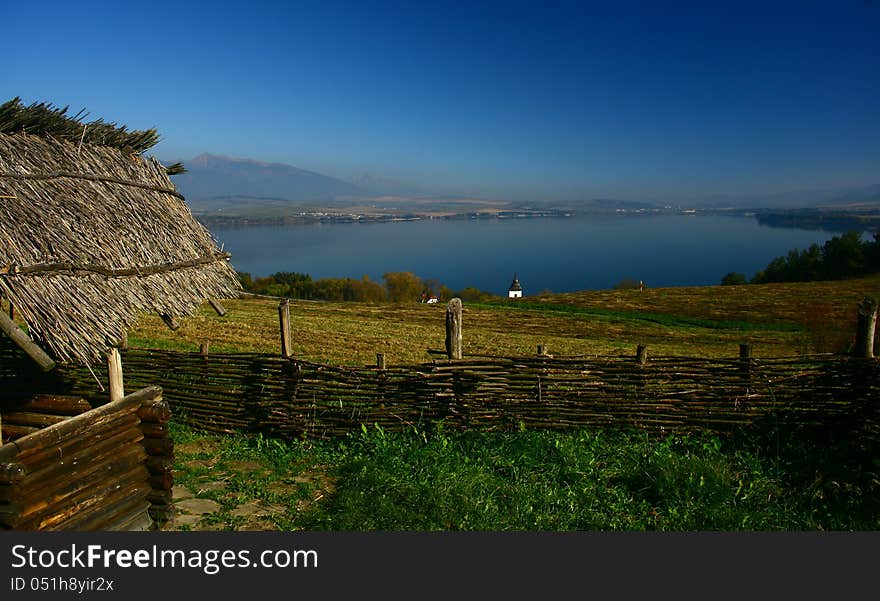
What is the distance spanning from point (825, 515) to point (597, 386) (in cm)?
277

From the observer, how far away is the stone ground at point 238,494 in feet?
17.8

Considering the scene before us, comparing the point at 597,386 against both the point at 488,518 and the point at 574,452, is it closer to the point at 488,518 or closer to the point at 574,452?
the point at 574,452

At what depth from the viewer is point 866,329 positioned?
6770 mm

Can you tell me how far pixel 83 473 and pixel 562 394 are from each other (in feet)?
17.2

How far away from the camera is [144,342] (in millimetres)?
14836

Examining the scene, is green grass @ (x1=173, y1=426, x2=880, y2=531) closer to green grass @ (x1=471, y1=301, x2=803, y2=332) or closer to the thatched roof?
the thatched roof

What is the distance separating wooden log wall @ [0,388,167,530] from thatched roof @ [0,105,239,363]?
0.62 m

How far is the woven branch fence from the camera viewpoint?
6973 millimetres

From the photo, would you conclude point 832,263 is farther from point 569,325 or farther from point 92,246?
point 92,246

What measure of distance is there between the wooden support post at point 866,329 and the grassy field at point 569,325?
9.50 m

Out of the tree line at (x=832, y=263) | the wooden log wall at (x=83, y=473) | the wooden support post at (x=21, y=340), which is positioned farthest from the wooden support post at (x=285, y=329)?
the tree line at (x=832, y=263)

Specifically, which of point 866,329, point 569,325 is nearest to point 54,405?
point 866,329

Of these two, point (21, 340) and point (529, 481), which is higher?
point (21, 340)

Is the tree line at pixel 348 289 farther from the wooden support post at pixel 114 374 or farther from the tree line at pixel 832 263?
the wooden support post at pixel 114 374
